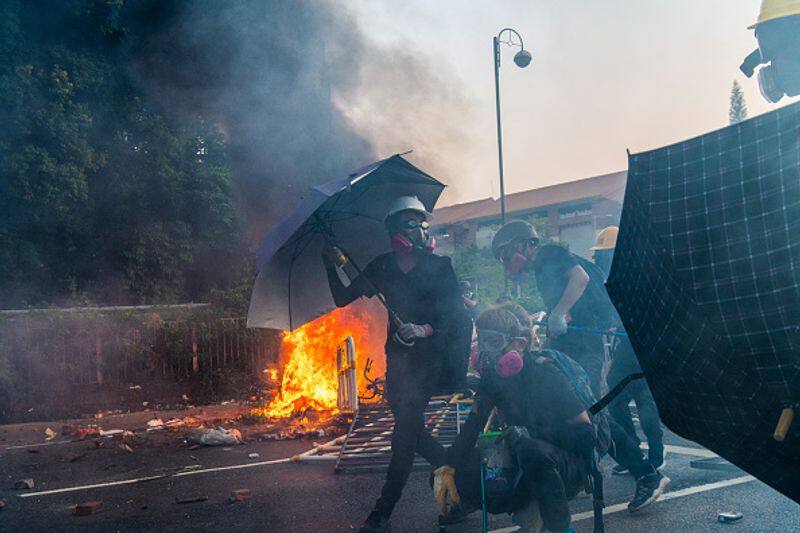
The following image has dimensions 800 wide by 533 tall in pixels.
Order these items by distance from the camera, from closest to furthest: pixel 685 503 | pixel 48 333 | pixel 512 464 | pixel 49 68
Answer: pixel 512 464
pixel 685 503
pixel 48 333
pixel 49 68

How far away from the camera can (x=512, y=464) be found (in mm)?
3779

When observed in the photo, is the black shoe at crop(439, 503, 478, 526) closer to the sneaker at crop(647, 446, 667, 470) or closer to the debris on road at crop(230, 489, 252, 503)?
the sneaker at crop(647, 446, 667, 470)

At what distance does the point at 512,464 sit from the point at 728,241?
234 cm

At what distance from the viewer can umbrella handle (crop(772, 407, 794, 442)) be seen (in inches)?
65.6

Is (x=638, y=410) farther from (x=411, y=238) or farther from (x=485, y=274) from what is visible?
(x=485, y=274)

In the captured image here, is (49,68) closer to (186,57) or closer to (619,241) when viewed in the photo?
(186,57)

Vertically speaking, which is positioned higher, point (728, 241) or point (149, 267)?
point (149, 267)

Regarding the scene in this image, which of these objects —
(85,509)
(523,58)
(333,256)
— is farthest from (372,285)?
(523,58)

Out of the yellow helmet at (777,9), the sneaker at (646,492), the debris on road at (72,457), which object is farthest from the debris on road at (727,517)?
the debris on road at (72,457)

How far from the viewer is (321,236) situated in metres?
5.14

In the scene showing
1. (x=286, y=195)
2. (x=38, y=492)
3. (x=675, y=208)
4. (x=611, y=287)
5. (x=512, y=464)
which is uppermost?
(x=286, y=195)

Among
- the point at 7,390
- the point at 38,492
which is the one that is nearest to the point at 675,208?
the point at 38,492

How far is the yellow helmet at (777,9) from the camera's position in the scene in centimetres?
195

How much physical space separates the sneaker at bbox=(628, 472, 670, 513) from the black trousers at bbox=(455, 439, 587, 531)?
1.00m
